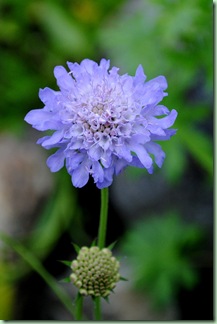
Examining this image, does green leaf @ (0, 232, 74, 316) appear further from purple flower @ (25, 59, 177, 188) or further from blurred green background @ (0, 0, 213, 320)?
blurred green background @ (0, 0, 213, 320)

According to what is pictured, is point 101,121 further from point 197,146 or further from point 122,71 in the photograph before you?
point 122,71

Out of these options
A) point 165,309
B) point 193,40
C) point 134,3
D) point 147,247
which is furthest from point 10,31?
point 165,309

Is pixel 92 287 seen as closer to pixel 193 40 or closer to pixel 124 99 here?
pixel 124 99

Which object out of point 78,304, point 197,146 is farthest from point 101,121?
point 197,146

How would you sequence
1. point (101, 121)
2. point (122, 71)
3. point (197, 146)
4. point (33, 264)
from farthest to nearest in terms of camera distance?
point (122, 71)
point (197, 146)
point (33, 264)
point (101, 121)

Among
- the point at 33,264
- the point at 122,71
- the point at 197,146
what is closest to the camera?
the point at 33,264

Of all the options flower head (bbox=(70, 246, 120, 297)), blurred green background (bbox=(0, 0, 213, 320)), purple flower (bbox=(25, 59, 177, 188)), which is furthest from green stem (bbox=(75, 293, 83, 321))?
blurred green background (bbox=(0, 0, 213, 320))

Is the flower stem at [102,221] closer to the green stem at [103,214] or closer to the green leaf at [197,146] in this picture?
the green stem at [103,214]
